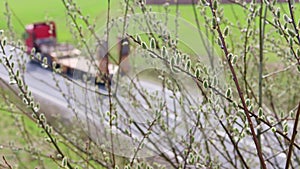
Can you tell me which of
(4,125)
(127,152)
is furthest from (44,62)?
(4,125)

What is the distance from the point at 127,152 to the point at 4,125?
10.0 feet

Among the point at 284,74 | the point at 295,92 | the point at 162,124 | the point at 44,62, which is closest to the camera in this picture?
the point at 44,62

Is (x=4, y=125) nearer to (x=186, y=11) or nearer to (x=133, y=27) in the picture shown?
(x=186, y=11)

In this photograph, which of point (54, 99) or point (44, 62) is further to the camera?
point (54, 99)

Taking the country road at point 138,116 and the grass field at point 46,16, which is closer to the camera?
the country road at point 138,116

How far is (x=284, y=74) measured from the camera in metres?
2.48

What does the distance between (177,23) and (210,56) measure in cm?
22

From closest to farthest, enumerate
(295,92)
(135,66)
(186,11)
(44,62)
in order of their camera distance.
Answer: (44,62), (135,66), (295,92), (186,11)

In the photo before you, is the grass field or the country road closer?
the country road

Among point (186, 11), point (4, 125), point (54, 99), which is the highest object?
point (186, 11)

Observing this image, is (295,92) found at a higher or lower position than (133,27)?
lower

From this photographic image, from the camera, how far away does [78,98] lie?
6.48 feet

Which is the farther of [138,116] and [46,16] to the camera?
[46,16]

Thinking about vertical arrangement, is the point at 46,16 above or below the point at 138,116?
above
